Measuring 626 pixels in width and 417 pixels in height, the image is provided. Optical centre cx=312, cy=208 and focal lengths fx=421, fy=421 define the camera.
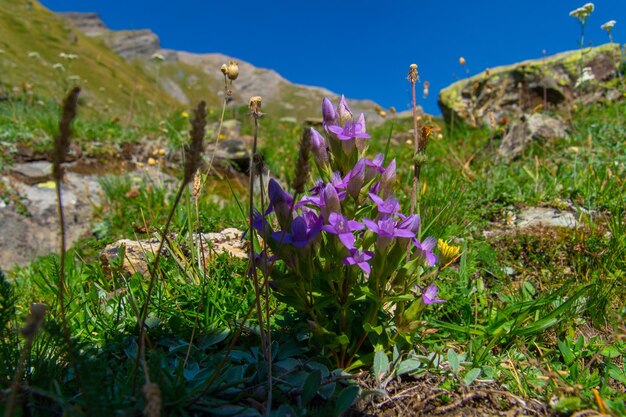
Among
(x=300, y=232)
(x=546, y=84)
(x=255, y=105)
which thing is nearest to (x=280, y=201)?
(x=300, y=232)

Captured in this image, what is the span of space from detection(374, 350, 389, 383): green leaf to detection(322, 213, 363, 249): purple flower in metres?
0.52

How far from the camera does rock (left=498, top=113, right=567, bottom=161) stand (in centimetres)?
545

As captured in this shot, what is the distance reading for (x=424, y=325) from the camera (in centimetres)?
196

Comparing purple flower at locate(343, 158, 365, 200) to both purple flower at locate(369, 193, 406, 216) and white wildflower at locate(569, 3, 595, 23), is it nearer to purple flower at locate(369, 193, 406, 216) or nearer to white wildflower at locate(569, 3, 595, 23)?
purple flower at locate(369, 193, 406, 216)

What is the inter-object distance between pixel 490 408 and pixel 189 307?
144cm

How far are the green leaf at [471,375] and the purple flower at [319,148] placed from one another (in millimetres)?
1024

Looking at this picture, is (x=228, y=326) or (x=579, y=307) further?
(x=579, y=307)

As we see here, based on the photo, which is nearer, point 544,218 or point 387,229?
point 387,229

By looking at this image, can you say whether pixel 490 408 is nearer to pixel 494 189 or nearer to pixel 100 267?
pixel 100 267

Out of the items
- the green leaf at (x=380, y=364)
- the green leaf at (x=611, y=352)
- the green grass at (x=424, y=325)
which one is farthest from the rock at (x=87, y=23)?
the green leaf at (x=611, y=352)

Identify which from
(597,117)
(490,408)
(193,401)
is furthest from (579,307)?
(597,117)

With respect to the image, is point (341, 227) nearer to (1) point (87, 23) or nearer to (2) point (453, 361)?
(2) point (453, 361)

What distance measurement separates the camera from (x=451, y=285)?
2.39 meters

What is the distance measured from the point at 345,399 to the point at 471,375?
58 cm
